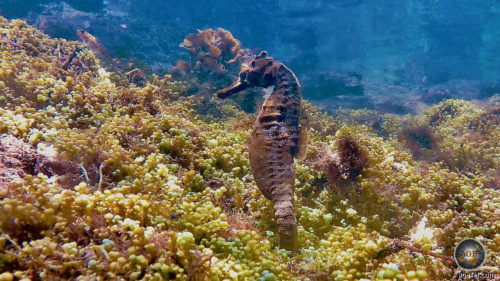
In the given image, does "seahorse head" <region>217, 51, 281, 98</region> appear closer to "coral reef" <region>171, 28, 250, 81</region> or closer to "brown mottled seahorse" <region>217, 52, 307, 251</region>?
"brown mottled seahorse" <region>217, 52, 307, 251</region>

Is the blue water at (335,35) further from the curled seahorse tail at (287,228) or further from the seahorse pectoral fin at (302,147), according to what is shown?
the curled seahorse tail at (287,228)

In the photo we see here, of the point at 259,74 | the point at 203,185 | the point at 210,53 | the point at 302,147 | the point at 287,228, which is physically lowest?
the point at 287,228

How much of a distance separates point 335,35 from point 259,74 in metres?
23.5

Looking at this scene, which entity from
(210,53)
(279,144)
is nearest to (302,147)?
(279,144)

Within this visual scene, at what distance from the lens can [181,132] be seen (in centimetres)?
453

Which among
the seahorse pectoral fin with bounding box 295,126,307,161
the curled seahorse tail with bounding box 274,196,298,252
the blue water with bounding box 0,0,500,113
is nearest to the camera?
the curled seahorse tail with bounding box 274,196,298,252

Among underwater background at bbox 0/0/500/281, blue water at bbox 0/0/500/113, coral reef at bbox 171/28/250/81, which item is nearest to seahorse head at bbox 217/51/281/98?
underwater background at bbox 0/0/500/281

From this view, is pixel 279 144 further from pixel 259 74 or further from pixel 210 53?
pixel 210 53

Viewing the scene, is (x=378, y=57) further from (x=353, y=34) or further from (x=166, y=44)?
(x=166, y=44)

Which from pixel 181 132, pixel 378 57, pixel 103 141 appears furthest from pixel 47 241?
pixel 378 57

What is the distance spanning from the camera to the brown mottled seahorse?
139 inches

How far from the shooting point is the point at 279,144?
4.66 m

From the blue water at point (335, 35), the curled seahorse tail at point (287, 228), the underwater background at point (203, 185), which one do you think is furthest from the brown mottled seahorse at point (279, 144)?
the blue water at point (335, 35)

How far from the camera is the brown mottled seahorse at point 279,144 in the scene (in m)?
3.54
